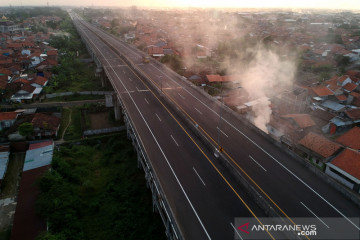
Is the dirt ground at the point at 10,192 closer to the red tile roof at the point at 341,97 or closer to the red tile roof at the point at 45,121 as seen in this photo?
the red tile roof at the point at 45,121

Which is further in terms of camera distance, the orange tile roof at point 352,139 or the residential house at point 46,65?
the residential house at point 46,65

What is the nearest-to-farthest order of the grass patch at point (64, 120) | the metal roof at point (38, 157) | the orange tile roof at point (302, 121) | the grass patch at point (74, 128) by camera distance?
the metal roof at point (38, 157) → the orange tile roof at point (302, 121) → the grass patch at point (74, 128) → the grass patch at point (64, 120)

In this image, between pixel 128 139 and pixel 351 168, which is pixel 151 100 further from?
pixel 351 168

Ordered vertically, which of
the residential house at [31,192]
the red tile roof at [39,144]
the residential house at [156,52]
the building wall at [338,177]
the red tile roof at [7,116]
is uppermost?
the residential house at [156,52]

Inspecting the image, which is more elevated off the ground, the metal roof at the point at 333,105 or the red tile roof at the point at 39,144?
the metal roof at the point at 333,105

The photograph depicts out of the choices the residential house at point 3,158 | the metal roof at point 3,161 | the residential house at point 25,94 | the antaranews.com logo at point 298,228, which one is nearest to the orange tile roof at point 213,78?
the residential house at point 25,94

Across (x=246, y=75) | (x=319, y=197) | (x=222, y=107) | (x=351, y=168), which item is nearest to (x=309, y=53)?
(x=246, y=75)

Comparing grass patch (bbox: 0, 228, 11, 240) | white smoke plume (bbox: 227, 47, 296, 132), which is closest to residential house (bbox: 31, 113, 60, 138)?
grass patch (bbox: 0, 228, 11, 240)

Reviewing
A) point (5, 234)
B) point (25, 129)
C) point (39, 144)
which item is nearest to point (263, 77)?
point (39, 144)
